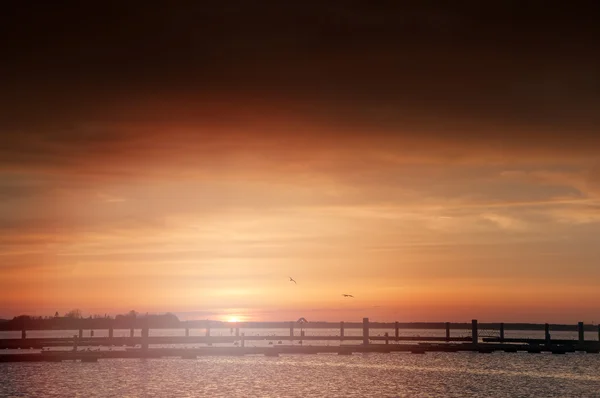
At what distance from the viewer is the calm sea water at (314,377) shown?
48594mm

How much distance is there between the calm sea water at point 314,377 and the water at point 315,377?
62mm

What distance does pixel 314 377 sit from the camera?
58469mm

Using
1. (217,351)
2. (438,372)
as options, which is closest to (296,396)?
(438,372)

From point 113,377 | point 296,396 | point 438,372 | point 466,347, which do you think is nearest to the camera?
point 296,396

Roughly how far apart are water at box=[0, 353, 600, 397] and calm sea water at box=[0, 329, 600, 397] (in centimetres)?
6

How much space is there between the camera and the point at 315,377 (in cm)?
5847

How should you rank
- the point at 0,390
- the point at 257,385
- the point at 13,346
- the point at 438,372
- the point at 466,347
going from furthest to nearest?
the point at 466,347, the point at 13,346, the point at 438,372, the point at 257,385, the point at 0,390

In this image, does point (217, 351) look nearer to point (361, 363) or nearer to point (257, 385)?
point (361, 363)

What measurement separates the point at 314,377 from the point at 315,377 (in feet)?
0.24

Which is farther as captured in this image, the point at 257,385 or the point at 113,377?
the point at 113,377

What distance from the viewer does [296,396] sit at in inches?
1801

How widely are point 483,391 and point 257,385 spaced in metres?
14.7

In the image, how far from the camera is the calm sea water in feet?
159

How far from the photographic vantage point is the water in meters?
48.6
